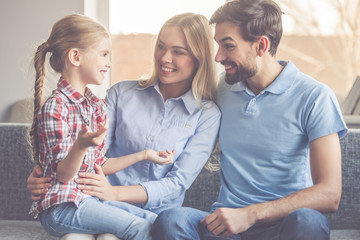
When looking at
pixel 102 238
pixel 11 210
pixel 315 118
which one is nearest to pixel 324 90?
pixel 315 118

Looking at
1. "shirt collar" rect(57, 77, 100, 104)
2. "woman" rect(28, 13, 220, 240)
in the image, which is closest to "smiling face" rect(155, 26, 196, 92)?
"woman" rect(28, 13, 220, 240)

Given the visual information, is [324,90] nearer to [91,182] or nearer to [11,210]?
[91,182]

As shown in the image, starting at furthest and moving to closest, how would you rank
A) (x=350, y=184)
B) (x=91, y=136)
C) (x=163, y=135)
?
(x=350, y=184) → (x=163, y=135) → (x=91, y=136)

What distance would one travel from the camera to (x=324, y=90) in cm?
158

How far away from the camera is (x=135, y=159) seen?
161 centimetres

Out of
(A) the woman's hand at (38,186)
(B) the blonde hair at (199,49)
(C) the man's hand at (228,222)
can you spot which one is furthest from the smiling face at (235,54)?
(A) the woman's hand at (38,186)

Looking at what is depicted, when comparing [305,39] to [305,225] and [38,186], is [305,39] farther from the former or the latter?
[38,186]

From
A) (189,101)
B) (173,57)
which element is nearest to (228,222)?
(189,101)

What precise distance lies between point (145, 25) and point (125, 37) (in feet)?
0.49

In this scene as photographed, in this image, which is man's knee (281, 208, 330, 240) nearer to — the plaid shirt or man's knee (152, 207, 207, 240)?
man's knee (152, 207, 207, 240)

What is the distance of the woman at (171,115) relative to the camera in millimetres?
1727

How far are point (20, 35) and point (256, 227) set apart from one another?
73.7 inches

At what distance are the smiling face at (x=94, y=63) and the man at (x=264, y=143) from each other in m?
0.41

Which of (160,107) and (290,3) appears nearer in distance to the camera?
(160,107)
